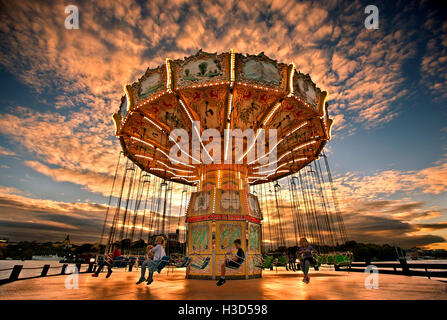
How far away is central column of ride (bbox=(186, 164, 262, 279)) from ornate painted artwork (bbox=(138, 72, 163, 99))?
19.8 feet

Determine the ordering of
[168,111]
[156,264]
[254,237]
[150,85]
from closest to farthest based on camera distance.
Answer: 1. [156,264]
2. [150,85]
3. [168,111]
4. [254,237]

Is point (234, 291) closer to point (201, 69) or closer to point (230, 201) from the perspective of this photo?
point (230, 201)

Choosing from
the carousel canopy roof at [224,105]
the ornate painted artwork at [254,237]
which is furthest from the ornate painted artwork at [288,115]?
the ornate painted artwork at [254,237]

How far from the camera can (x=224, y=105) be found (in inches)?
391

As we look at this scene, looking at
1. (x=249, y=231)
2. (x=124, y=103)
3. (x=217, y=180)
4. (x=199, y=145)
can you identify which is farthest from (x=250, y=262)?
(x=124, y=103)

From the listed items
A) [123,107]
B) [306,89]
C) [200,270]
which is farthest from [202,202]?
[306,89]

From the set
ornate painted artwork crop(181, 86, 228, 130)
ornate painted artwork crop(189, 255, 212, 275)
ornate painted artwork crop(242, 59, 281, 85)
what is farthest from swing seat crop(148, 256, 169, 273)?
ornate painted artwork crop(242, 59, 281, 85)

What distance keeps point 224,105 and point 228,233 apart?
21.1ft

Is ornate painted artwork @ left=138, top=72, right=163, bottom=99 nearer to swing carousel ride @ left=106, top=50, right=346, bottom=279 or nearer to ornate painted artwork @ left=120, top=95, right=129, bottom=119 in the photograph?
swing carousel ride @ left=106, top=50, right=346, bottom=279

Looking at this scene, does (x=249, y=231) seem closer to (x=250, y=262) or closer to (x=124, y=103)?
(x=250, y=262)

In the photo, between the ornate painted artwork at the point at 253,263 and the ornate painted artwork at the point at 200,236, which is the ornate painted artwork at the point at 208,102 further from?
the ornate painted artwork at the point at 253,263

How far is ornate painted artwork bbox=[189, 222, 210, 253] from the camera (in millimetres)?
11133

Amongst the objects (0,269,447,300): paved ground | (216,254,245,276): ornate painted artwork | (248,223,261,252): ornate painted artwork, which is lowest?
(0,269,447,300): paved ground
